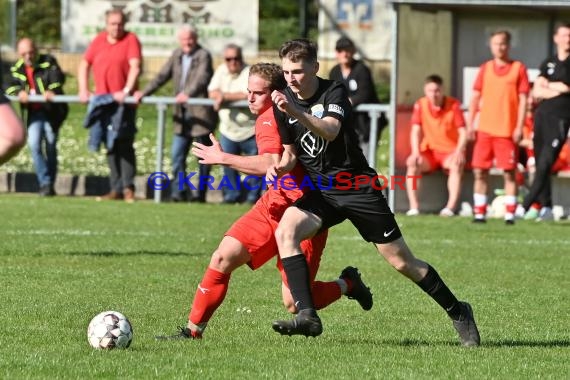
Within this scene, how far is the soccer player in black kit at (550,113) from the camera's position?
52.9ft

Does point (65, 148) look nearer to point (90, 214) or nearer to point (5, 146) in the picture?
point (90, 214)

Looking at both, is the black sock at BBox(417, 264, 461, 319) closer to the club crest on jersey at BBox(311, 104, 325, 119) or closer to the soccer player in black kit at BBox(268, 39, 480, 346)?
the soccer player in black kit at BBox(268, 39, 480, 346)

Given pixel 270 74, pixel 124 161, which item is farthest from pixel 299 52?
pixel 124 161

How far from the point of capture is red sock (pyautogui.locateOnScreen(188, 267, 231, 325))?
25.9 feet

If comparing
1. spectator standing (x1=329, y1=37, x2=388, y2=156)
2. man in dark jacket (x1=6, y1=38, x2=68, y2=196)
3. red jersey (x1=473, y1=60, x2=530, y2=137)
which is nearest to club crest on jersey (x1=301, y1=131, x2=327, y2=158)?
red jersey (x1=473, y1=60, x2=530, y2=137)

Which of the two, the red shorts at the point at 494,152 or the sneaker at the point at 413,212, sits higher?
the red shorts at the point at 494,152

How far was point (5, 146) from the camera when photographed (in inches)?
204

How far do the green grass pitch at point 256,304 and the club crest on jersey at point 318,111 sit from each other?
4.13 feet

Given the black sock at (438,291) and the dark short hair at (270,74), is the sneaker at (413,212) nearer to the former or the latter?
the black sock at (438,291)

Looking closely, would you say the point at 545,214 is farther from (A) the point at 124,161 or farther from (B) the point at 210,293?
(B) the point at 210,293

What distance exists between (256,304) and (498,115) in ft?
25.0

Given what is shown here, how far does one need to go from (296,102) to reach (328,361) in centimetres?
141

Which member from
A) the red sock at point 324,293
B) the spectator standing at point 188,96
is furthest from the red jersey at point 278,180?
the spectator standing at point 188,96

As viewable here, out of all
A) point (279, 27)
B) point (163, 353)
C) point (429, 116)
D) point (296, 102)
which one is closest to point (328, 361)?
point (163, 353)
